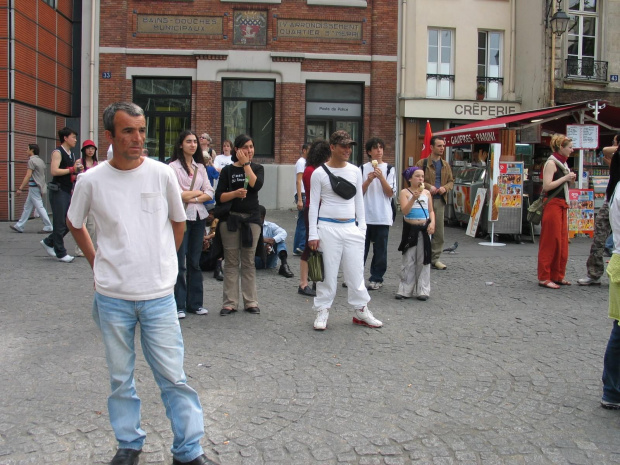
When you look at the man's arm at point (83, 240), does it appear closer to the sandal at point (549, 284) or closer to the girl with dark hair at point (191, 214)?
the girl with dark hair at point (191, 214)

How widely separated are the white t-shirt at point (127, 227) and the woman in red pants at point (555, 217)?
6.53 m

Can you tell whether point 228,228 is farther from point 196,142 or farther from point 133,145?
point 133,145

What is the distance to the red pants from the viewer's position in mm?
8680

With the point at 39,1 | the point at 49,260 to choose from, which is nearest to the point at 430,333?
the point at 49,260

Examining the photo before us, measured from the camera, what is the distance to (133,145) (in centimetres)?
A: 335

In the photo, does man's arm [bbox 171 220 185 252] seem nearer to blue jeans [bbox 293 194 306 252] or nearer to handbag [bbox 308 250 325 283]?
handbag [bbox 308 250 325 283]

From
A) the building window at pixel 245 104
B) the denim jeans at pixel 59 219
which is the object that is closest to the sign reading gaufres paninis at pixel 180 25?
the building window at pixel 245 104

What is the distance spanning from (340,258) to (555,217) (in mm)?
3726

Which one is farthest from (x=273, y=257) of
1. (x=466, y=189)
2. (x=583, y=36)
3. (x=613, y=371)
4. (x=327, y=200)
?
(x=583, y=36)

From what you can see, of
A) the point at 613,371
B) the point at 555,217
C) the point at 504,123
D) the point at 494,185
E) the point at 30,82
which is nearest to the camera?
the point at 613,371

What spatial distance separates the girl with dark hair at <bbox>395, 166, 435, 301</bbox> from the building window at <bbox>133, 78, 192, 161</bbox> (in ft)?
46.7

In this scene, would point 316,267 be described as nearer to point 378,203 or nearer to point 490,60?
point 378,203

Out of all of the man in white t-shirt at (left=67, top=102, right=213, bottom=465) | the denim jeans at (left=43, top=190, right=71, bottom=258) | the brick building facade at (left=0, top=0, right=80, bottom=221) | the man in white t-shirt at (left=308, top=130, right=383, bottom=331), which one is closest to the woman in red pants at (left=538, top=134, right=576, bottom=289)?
the man in white t-shirt at (left=308, top=130, right=383, bottom=331)

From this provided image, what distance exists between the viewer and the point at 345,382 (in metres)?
4.91
